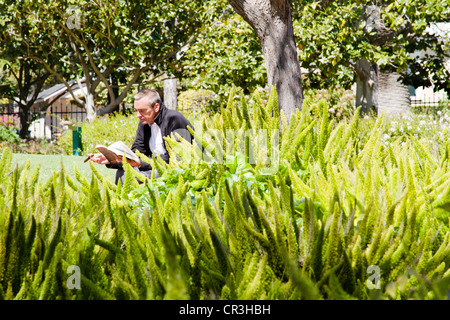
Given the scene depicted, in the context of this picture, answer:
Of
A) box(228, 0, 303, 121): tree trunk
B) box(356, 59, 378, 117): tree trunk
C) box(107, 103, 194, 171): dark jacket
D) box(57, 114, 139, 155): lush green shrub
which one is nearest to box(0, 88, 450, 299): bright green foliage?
box(107, 103, 194, 171): dark jacket

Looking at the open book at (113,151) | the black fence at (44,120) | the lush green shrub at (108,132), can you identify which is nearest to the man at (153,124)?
the open book at (113,151)

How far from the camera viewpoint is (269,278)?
131cm

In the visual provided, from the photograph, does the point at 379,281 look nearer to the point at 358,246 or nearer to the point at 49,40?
the point at 358,246

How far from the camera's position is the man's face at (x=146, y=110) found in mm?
4770

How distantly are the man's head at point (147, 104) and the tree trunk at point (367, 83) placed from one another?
10.8 meters

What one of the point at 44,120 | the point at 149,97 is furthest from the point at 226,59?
the point at 44,120

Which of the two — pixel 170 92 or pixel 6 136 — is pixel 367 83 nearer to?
pixel 170 92

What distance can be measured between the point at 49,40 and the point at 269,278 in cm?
1655

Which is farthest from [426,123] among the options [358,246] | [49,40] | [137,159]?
[49,40]

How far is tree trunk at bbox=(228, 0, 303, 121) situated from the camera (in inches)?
197

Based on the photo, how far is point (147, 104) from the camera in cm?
Result: 476

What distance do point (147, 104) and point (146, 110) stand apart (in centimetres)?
7

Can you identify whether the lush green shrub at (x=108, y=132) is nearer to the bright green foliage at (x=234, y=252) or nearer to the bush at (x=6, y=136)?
the bush at (x=6, y=136)

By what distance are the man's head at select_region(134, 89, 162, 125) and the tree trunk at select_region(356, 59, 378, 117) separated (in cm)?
1075
